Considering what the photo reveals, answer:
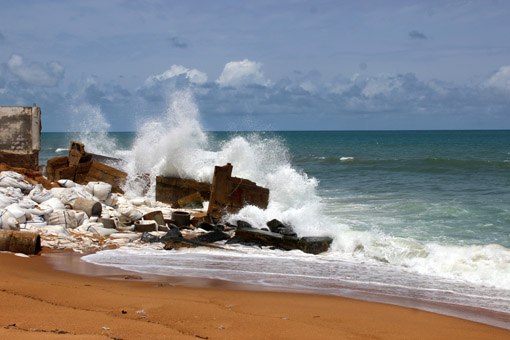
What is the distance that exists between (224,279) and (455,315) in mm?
2953

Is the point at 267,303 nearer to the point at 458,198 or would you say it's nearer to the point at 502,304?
the point at 502,304

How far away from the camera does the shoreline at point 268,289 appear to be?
591cm

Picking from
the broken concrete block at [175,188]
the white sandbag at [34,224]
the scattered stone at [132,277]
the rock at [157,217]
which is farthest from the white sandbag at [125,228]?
the scattered stone at [132,277]

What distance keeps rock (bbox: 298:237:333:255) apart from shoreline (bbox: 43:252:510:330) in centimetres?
262

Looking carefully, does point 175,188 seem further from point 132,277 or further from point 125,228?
point 132,277

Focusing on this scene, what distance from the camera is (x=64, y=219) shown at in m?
9.57

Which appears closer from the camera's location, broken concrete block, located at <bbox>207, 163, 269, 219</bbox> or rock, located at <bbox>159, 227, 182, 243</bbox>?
rock, located at <bbox>159, 227, 182, 243</bbox>

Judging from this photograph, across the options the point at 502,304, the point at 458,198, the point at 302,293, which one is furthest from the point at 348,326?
the point at 458,198

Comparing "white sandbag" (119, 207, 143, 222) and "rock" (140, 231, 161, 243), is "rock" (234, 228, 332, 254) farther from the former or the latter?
"white sandbag" (119, 207, 143, 222)

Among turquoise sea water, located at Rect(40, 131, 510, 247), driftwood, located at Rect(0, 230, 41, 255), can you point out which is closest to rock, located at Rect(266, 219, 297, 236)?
turquoise sea water, located at Rect(40, 131, 510, 247)

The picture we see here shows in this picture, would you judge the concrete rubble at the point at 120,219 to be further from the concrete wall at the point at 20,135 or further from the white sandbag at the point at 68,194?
the concrete wall at the point at 20,135

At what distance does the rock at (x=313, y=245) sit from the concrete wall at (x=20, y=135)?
7597mm

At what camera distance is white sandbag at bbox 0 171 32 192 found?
10.2m

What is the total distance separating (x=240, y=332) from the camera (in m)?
4.38
